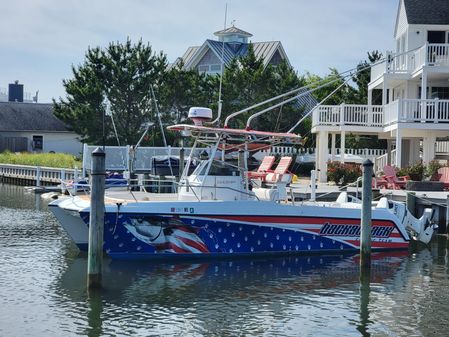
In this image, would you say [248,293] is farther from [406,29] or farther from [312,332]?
[406,29]

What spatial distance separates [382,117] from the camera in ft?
108

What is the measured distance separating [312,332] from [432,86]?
927 inches

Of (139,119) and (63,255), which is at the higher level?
(139,119)

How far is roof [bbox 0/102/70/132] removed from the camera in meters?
64.8

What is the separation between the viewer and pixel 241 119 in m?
42.0

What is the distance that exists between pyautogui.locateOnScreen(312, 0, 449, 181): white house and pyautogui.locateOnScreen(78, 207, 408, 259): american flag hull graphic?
10.9 metres

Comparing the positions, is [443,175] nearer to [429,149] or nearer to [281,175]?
[429,149]

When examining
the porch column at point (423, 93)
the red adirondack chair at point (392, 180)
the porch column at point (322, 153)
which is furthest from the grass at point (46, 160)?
the red adirondack chair at point (392, 180)

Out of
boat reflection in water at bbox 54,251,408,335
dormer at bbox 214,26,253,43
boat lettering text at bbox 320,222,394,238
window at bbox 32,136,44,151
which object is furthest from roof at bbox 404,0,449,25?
window at bbox 32,136,44,151

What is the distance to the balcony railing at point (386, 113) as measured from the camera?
2980cm

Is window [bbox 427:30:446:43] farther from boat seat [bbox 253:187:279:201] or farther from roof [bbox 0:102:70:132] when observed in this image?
roof [bbox 0:102:70:132]

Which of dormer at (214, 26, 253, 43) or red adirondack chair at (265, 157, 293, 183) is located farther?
dormer at (214, 26, 253, 43)

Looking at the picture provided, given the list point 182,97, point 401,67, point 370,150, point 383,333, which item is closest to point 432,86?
point 401,67

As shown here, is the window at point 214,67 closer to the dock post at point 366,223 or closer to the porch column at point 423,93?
the porch column at point 423,93
